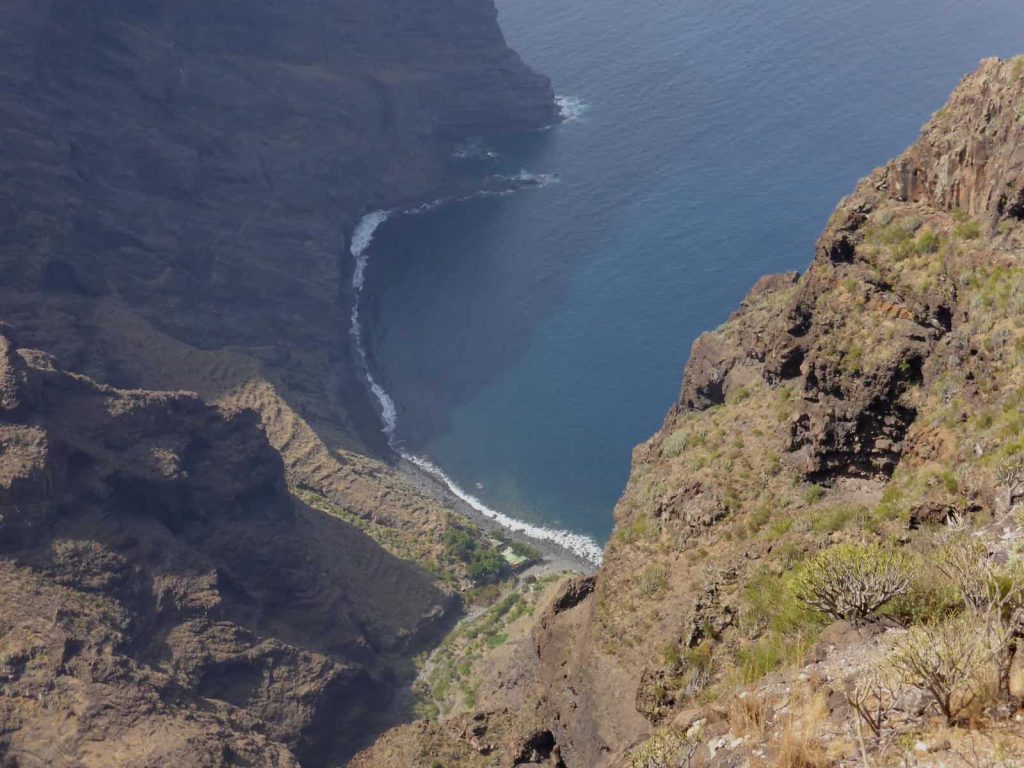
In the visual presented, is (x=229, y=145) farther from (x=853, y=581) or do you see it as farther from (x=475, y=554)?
(x=853, y=581)

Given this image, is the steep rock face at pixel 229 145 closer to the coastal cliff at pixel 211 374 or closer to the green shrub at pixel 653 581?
the coastal cliff at pixel 211 374

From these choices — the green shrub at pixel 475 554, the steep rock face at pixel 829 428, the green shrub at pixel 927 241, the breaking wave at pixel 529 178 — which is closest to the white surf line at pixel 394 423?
the green shrub at pixel 475 554

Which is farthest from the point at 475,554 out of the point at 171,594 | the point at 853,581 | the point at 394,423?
the point at 853,581

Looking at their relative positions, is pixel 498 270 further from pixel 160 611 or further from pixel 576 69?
pixel 160 611

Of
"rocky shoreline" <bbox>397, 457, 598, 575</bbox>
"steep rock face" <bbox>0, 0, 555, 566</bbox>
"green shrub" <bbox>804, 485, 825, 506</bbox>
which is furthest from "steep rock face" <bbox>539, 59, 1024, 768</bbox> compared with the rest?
"steep rock face" <bbox>0, 0, 555, 566</bbox>

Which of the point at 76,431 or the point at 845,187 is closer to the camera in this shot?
the point at 76,431

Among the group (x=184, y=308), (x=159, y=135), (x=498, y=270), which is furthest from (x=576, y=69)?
(x=184, y=308)
